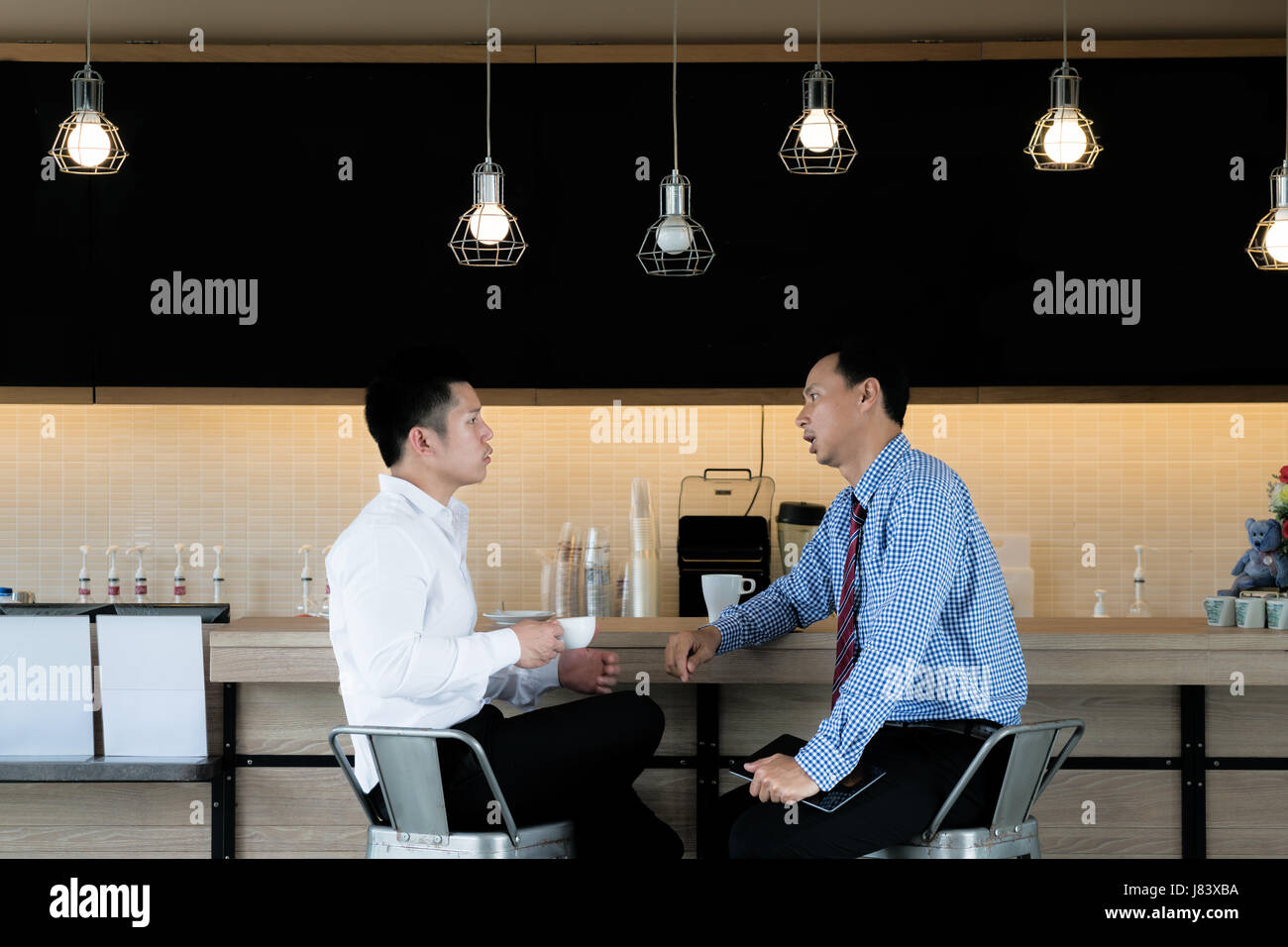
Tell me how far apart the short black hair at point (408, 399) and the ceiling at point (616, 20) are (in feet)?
6.39

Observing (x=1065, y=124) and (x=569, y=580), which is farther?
(x=569, y=580)

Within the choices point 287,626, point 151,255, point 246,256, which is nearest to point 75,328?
point 151,255

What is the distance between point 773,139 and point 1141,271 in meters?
1.21

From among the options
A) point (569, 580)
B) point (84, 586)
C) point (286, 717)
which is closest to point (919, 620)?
point (286, 717)

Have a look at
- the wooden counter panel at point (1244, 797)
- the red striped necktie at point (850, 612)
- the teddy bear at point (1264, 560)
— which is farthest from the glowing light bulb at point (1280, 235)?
the red striped necktie at point (850, 612)

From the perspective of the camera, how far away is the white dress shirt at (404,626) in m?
1.78

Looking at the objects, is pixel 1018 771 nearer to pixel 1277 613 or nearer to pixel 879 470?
pixel 879 470

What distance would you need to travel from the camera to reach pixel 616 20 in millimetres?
3705

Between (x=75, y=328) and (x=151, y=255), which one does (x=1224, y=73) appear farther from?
(x=75, y=328)

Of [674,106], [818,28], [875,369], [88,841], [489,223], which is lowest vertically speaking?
[88,841]

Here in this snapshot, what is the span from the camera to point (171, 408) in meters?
4.22

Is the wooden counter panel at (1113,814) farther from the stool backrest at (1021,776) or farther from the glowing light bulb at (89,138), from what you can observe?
the glowing light bulb at (89,138)

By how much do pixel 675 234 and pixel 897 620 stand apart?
129 cm

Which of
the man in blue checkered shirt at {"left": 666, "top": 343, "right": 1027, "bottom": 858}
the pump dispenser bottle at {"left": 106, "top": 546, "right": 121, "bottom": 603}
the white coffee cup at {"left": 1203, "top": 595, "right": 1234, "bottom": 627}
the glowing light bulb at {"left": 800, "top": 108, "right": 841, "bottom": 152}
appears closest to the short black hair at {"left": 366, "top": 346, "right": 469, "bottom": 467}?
the man in blue checkered shirt at {"left": 666, "top": 343, "right": 1027, "bottom": 858}
